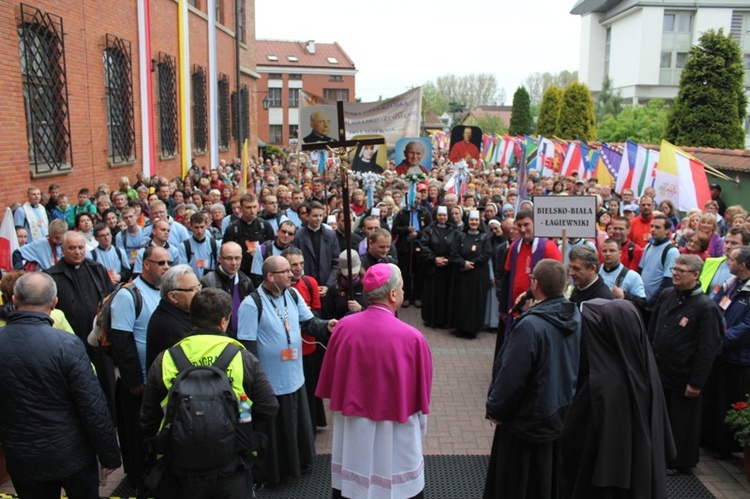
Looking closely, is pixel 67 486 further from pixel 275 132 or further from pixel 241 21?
pixel 275 132

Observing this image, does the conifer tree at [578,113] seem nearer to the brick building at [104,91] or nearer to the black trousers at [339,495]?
the brick building at [104,91]

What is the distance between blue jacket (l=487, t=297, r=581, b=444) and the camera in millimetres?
3963

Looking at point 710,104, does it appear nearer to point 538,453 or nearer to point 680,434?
point 680,434

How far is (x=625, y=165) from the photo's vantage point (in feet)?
48.0

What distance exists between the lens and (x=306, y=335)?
5.84 m

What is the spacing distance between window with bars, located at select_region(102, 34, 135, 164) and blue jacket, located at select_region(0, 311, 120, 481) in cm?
1200

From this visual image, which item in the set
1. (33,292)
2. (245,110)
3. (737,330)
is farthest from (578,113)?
(33,292)

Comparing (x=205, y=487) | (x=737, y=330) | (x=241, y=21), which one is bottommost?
(x=205, y=487)

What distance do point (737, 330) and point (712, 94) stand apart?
17.8 metres

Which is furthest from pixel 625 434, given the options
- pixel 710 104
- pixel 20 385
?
pixel 710 104

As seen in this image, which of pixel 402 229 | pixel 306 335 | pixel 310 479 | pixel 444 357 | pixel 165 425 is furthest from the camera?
pixel 402 229

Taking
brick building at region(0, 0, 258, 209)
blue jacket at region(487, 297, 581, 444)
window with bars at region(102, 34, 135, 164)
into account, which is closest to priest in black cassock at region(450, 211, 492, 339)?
blue jacket at region(487, 297, 581, 444)

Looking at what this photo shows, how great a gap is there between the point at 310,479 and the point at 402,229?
6.00 m

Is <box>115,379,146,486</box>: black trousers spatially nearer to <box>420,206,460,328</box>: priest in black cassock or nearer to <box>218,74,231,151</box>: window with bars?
<box>420,206,460,328</box>: priest in black cassock
